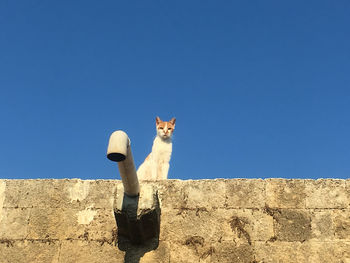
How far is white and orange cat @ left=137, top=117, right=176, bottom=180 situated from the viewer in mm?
7516

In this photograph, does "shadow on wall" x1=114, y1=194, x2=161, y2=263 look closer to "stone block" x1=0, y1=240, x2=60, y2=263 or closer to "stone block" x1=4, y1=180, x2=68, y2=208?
"stone block" x1=0, y1=240, x2=60, y2=263

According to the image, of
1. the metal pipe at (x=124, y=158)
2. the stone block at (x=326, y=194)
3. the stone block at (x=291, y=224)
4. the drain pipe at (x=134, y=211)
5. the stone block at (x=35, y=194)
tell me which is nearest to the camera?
the metal pipe at (x=124, y=158)

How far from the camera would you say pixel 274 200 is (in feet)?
18.1

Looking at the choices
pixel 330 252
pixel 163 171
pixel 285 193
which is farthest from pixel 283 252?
pixel 163 171

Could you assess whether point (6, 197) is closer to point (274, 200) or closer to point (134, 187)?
point (134, 187)

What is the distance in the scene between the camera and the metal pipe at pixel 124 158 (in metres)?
4.24

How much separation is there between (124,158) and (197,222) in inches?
63.0

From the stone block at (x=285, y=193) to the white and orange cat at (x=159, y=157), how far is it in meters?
2.31

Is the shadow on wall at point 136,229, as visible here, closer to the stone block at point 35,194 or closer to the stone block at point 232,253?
the stone block at point 232,253

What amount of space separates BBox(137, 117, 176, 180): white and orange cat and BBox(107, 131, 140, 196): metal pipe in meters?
2.42

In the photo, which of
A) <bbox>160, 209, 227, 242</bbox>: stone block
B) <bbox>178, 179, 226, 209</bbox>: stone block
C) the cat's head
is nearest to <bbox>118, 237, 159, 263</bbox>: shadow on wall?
<bbox>160, 209, 227, 242</bbox>: stone block

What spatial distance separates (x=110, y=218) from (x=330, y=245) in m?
2.58

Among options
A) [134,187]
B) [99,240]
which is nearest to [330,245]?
[134,187]

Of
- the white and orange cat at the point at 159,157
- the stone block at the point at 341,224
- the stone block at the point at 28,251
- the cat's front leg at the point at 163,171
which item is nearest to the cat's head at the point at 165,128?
the white and orange cat at the point at 159,157
